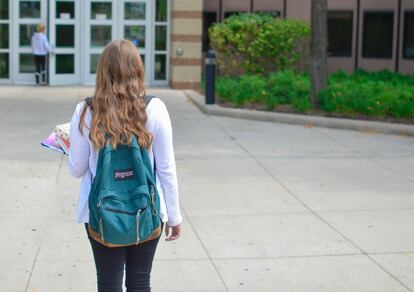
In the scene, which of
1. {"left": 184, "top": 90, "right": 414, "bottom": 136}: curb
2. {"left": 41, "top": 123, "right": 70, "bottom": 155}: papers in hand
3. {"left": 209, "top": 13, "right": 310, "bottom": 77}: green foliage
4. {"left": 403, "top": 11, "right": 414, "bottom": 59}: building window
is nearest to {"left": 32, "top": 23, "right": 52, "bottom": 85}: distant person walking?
{"left": 209, "top": 13, "right": 310, "bottom": 77}: green foliage

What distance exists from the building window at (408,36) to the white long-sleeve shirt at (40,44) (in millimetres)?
9571

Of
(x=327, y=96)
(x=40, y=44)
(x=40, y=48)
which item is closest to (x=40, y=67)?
(x=40, y=48)

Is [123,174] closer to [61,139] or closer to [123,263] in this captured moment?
[123,263]

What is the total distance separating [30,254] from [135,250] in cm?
297

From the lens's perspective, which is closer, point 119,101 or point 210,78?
point 119,101

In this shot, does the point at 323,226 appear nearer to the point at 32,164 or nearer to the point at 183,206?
the point at 183,206

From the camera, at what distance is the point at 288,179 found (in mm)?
10312

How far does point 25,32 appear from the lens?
22094 millimetres

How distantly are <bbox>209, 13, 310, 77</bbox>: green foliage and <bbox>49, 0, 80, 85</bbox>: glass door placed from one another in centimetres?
359

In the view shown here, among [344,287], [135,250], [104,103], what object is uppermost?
[104,103]

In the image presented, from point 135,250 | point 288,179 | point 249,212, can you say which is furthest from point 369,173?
point 135,250

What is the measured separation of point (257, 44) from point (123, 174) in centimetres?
1657

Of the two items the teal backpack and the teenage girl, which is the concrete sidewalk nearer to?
the teenage girl

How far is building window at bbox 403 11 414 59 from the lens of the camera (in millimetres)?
23422
